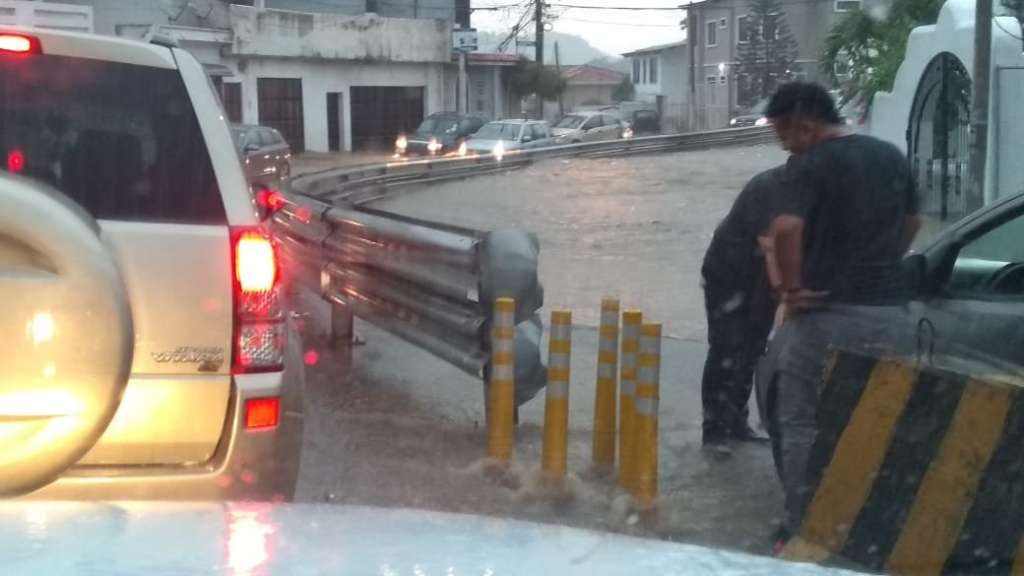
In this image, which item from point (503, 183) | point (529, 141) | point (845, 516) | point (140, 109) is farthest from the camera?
point (529, 141)

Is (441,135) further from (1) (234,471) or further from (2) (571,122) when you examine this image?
(1) (234,471)

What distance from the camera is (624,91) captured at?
265ft

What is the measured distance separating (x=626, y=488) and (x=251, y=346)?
2590 mm

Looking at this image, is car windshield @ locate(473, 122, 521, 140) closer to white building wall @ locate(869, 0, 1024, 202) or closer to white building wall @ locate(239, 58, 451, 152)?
white building wall @ locate(239, 58, 451, 152)

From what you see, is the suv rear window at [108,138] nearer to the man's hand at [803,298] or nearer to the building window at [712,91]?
the man's hand at [803,298]

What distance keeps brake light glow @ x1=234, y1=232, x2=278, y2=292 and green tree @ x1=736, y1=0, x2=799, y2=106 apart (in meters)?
45.3

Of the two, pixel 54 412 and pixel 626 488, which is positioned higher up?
pixel 54 412

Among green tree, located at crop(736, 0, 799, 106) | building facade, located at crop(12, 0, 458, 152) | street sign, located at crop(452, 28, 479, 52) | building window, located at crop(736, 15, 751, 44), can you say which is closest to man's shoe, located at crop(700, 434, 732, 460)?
building facade, located at crop(12, 0, 458, 152)

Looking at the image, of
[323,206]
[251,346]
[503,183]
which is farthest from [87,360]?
[503,183]

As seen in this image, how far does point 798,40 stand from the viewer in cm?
5047

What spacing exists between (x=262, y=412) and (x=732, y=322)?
345cm

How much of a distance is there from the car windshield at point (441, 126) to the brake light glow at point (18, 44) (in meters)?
34.8

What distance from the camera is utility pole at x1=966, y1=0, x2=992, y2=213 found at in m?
14.6

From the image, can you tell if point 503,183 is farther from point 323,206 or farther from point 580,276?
point 323,206
